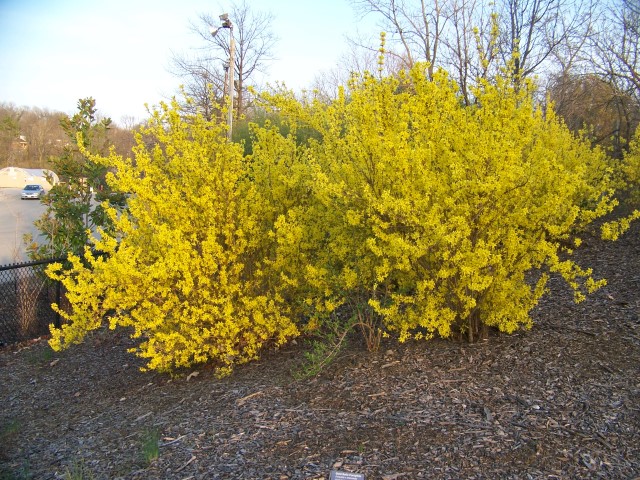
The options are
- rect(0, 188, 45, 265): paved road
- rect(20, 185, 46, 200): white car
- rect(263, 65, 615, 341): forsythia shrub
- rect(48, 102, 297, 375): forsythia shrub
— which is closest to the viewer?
rect(263, 65, 615, 341): forsythia shrub

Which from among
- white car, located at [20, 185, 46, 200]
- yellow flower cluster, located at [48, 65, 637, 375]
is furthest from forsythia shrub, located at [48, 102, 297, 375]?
white car, located at [20, 185, 46, 200]

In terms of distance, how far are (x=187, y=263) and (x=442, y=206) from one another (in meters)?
1.98

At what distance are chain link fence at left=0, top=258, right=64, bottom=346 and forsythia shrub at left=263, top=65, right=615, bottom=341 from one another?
4702 mm

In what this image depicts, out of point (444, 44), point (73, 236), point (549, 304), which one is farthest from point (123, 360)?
point (444, 44)

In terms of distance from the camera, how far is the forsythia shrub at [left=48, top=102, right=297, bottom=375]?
4.52 m

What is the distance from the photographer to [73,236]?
8578mm

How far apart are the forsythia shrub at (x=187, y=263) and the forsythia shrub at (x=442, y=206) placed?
507 millimetres

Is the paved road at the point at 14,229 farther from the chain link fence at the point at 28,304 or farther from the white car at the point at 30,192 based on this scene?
the chain link fence at the point at 28,304

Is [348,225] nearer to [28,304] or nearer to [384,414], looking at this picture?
[384,414]

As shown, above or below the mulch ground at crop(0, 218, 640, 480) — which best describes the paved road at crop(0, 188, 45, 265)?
above

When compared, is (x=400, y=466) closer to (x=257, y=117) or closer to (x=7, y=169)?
(x=257, y=117)

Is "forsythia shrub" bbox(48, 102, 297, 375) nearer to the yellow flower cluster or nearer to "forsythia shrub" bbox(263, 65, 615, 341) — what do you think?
the yellow flower cluster

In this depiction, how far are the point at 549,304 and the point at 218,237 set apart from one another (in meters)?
3.14

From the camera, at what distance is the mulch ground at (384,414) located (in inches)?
124
